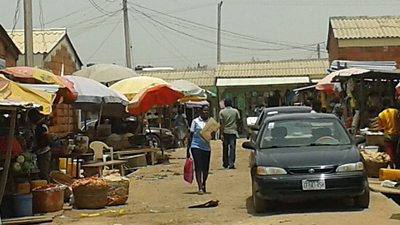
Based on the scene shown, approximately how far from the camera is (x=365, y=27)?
1425 inches

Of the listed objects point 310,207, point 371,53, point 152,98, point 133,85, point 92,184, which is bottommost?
point 310,207

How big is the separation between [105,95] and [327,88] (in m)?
9.58

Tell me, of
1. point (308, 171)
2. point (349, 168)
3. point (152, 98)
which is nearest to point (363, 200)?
point (349, 168)

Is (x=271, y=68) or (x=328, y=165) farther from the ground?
(x=271, y=68)

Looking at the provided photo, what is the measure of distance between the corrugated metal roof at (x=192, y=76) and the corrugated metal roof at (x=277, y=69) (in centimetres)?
117

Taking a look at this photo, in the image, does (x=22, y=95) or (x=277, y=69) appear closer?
(x=22, y=95)

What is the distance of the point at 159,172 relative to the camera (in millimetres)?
20438

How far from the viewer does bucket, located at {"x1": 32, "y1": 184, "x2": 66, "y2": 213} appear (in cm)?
1264

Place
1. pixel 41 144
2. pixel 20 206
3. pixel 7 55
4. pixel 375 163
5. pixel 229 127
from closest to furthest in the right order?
pixel 20 206, pixel 41 144, pixel 375 163, pixel 229 127, pixel 7 55

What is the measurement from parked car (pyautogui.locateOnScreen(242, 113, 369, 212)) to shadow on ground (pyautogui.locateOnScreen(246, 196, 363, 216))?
6.4 inches

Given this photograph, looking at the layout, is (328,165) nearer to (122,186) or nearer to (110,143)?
(122,186)

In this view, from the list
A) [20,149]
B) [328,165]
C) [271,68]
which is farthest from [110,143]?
[271,68]

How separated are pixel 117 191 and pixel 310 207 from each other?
3.76m

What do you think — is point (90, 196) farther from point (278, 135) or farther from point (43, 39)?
point (43, 39)
